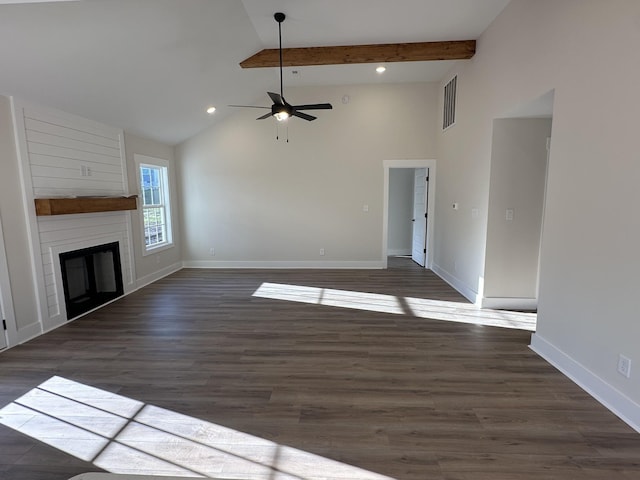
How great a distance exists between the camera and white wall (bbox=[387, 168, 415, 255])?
25.6 ft

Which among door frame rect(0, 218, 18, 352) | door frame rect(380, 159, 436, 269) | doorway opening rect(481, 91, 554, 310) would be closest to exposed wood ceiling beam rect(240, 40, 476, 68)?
doorway opening rect(481, 91, 554, 310)

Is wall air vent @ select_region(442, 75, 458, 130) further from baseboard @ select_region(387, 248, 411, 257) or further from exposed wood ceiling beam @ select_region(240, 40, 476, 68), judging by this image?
baseboard @ select_region(387, 248, 411, 257)

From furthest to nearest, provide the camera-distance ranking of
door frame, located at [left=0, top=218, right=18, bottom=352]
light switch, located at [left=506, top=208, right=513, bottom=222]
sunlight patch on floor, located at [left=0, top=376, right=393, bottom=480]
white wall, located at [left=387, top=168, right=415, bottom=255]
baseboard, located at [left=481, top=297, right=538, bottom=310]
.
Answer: white wall, located at [left=387, top=168, right=415, bottom=255] → baseboard, located at [left=481, top=297, right=538, bottom=310] → light switch, located at [left=506, top=208, right=513, bottom=222] → door frame, located at [left=0, top=218, right=18, bottom=352] → sunlight patch on floor, located at [left=0, top=376, right=393, bottom=480]

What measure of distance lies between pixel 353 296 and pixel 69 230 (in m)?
3.77

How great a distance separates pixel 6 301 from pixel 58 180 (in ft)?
4.66

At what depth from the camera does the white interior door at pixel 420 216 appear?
Answer: 6.56 m

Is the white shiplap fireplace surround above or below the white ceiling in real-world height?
below

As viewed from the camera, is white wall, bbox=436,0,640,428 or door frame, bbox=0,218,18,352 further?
door frame, bbox=0,218,18,352

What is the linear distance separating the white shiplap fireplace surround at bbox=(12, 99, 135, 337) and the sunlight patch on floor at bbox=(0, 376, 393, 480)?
1616 millimetres

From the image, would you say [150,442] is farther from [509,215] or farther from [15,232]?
[509,215]

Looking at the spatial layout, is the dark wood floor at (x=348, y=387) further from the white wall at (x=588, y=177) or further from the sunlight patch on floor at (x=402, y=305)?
the white wall at (x=588, y=177)

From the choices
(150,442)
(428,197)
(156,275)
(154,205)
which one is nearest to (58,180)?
(154,205)

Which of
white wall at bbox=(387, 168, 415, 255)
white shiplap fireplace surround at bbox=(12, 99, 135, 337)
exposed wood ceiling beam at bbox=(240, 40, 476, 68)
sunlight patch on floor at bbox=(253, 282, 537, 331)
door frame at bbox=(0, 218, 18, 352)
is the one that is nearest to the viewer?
door frame at bbox=(0, 218, 18, 352)

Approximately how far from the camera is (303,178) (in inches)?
249
